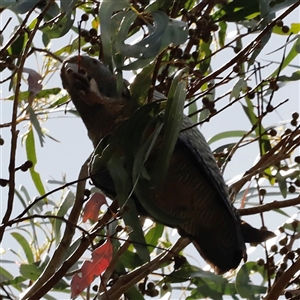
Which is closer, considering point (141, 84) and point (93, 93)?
point (141, 84)

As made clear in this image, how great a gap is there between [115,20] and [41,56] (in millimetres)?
626

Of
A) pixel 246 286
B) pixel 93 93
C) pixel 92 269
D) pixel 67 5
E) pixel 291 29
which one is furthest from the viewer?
pixel 291 29

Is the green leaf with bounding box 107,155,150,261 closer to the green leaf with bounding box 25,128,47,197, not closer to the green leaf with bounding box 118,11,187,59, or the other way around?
the green leaf with bounding box 118,11,187,59

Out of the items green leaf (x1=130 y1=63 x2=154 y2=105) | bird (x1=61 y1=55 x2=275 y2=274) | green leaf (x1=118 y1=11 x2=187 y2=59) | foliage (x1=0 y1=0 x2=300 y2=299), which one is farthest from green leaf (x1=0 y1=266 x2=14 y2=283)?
green leaf (x1=118 y1=11 x2=187 y2=59)

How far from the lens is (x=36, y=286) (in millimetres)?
995

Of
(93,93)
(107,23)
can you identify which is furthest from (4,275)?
(107,23)

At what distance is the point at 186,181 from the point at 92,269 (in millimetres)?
291

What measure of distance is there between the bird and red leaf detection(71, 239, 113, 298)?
207 millimetres

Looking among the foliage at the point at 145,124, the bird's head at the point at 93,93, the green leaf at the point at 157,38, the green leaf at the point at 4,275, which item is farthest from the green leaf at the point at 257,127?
the green leaf at the point at 4,275

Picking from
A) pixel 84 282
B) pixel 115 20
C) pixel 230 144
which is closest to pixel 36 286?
pixel 84 282

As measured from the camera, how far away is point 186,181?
3.54 feet

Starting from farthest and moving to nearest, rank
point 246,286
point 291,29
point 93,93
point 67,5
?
point 291,29
point 246,286
point 93,93
point 67,5

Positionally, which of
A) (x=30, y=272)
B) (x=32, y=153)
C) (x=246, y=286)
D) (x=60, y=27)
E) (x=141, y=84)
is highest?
(x=60, y=27)

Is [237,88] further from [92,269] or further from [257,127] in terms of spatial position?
[92,269]
